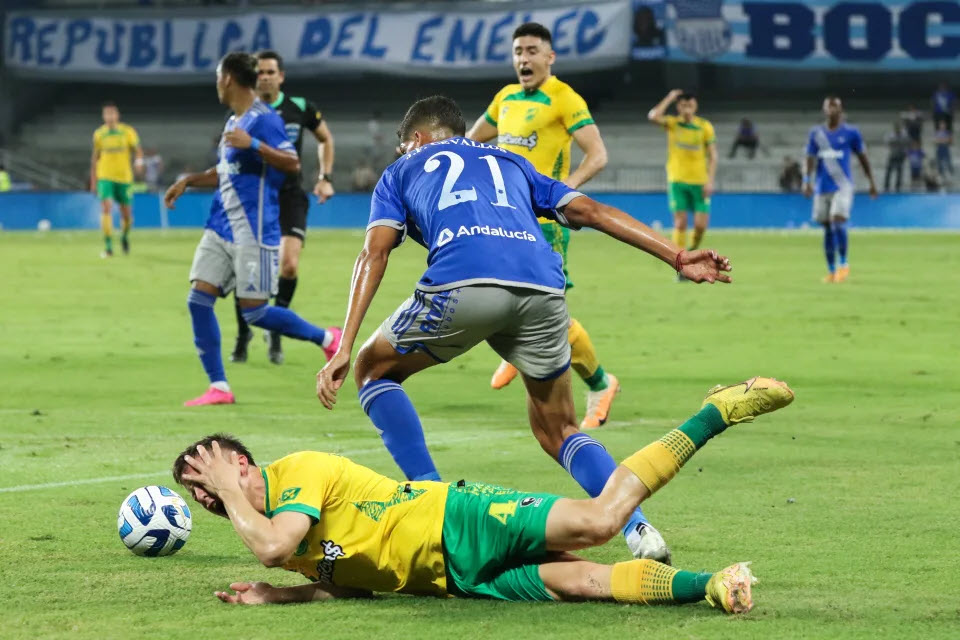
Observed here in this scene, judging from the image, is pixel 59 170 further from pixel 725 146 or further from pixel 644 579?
pixel 644 579

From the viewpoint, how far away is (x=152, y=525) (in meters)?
5.89

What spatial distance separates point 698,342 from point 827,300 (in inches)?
182

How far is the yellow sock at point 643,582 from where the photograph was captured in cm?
491

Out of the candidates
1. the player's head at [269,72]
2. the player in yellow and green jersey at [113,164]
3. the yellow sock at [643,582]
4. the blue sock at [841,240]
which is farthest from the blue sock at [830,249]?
the yellow sock at [643,582]

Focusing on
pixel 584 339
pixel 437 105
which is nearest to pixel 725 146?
pixel 584 339

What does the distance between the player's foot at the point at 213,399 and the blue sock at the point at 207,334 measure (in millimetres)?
89

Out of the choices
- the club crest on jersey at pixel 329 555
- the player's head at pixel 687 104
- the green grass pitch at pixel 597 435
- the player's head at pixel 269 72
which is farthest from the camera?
the player's head at pixel 687 104

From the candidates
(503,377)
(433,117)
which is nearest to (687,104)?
(503,377)

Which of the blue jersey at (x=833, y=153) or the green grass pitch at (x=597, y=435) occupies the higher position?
the green grass pitch at (x=597, y=435)

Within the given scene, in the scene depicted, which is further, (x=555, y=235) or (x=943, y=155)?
(x=943, y=155)

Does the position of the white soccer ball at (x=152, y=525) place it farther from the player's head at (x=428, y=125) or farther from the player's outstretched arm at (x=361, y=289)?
the player's head at (x=428, y=125)

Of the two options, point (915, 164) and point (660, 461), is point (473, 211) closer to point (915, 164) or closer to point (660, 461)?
point (660, 461)

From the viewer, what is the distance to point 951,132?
41906mm

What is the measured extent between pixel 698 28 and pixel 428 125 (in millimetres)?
37003
